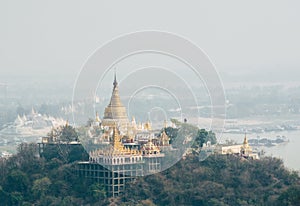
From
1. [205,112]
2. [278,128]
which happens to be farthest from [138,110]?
[278,128]

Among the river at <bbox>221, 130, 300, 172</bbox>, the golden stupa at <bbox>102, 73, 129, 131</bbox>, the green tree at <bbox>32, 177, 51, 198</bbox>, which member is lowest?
the green tree at <bbox>32, 177, 51, 198</bbox>

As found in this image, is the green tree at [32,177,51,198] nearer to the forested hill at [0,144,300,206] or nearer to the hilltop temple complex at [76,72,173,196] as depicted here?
the forested hill at [0,144,300,206]

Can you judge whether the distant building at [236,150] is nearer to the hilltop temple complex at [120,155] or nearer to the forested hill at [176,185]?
the forested hill at [176,185]

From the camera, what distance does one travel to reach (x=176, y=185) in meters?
29.6

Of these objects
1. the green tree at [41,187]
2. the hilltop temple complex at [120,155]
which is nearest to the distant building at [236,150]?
the hilltop temple complex at [120,155]

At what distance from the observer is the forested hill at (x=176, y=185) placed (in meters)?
28.8

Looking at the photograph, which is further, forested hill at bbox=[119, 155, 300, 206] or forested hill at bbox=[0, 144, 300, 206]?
forested hill at bbox=[0, 144, 300, 206]

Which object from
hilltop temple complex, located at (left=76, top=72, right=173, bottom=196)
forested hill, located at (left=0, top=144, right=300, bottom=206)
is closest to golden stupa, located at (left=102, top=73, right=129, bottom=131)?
hilltop temple complex, located at (left=76, top=72, right=173, bottom=196)

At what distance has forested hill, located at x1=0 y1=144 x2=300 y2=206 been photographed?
28797mm

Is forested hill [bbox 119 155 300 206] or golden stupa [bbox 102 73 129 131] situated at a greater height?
golden stupa [bbox 102 73 129 131]

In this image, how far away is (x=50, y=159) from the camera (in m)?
32.5

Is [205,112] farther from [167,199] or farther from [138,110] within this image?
[167,199]

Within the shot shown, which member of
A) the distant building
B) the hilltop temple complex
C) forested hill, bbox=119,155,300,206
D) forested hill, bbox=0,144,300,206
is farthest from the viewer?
the distant building

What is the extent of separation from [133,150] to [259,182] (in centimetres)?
390
